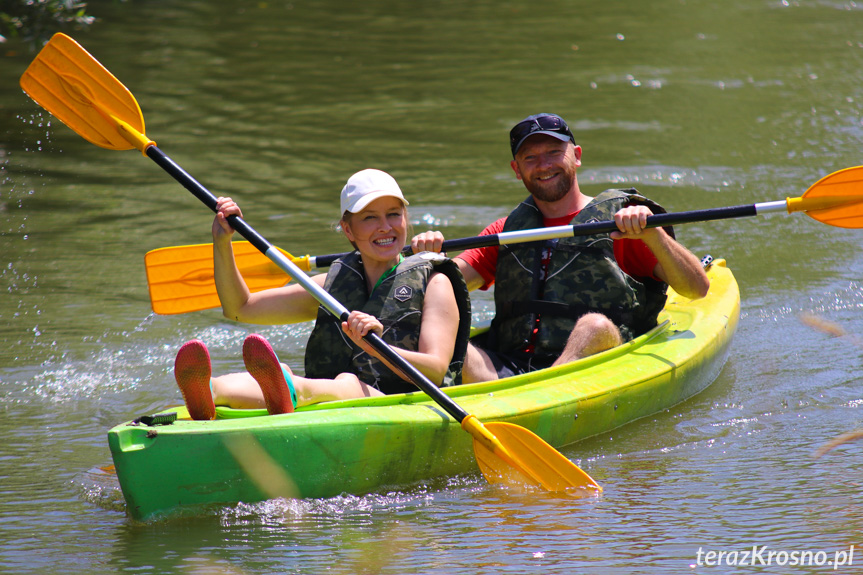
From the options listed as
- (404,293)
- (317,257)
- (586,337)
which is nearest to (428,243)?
(317,257)

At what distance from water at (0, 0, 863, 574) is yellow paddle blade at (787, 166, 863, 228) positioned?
760 millimetres

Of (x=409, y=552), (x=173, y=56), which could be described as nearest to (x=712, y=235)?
(x=409, y=552)

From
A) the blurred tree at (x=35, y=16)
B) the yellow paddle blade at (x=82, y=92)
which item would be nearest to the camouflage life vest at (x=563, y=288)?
the yellow paddle blade at (x=82, y=92)

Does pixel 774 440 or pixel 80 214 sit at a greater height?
pixel 80 214

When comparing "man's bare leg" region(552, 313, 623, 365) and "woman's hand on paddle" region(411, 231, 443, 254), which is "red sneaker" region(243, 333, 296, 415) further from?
"man's bare leg" region(552, 313, 623, 365)

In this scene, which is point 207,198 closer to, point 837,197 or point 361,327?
point 361,327

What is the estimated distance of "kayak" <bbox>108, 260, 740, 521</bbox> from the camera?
285 centimetres

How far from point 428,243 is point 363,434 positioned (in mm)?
1150

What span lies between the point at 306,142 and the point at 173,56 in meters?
3.71

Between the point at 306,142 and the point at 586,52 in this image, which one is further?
the point at 586,52

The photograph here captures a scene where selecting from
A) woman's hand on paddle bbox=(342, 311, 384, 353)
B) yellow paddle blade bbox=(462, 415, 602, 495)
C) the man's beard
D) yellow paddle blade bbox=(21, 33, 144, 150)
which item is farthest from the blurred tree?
yellow paddle blade bbox=(462, 415, 602, 495)

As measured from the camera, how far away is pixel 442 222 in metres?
6.83

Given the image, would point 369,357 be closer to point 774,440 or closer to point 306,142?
point 774,440

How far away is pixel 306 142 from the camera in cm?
891
